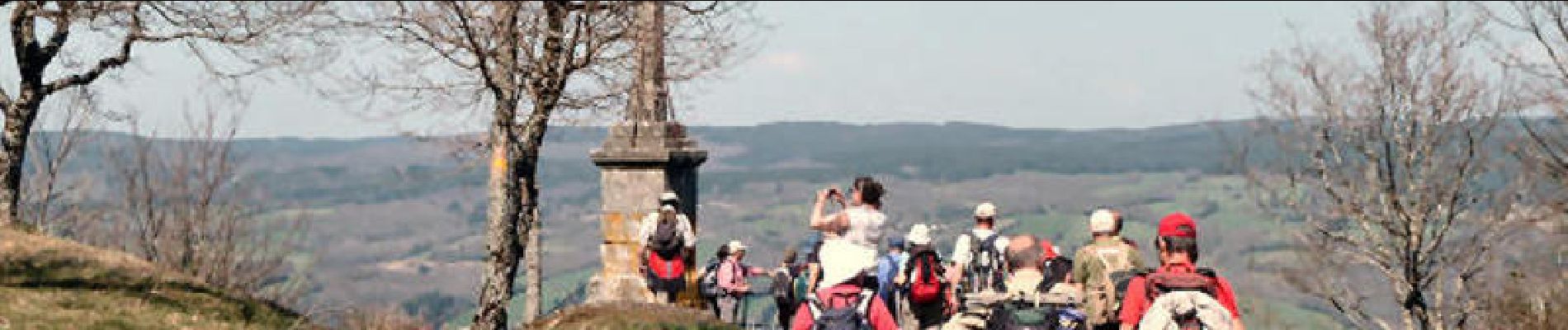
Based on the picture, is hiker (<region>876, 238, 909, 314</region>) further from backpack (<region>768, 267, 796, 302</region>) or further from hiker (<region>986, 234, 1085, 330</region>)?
backpack (<region>768, 267, 796, 302</region>)

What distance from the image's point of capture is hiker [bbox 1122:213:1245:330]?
7.19 metres

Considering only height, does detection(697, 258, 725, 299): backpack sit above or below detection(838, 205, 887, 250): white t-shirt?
below

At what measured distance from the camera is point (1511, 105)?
3181cm

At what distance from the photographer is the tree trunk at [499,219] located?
47.9 ft

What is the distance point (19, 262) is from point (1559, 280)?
25118 millimetres

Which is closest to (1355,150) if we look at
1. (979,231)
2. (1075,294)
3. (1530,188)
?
(1530,188)

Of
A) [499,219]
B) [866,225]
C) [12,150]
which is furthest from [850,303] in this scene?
[12,150]

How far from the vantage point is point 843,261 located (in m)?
9.03

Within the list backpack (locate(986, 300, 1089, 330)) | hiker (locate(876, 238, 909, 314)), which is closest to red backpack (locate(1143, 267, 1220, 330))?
backpack (locate(986, 300, 1089, 330))

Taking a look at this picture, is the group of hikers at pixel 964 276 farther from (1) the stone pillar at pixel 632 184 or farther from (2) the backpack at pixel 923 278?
(1) the stone pillar at pixel 632 184

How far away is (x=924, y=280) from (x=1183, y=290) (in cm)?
531

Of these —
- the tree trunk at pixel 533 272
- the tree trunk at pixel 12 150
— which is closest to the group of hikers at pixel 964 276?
the tree trunk at pixel 533 272

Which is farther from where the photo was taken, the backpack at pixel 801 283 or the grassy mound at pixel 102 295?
the backpack at pixel 801 283

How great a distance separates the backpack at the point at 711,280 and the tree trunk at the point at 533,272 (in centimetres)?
316
